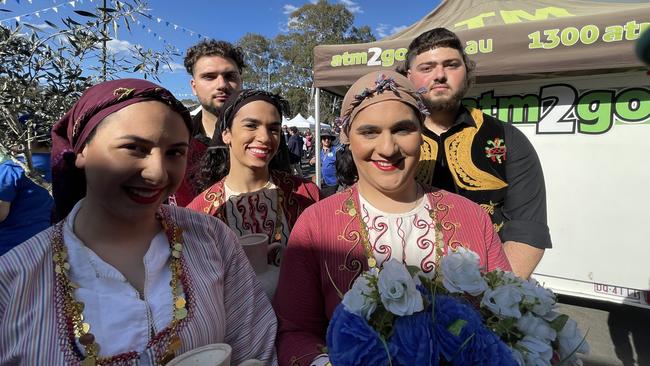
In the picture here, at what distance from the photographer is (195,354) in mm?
1009

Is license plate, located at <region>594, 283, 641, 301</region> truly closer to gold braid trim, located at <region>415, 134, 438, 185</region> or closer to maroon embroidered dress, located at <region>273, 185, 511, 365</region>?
gold braid trim, located at <region>415, 134, 438, 185</region>

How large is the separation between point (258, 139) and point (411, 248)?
3.43 feet

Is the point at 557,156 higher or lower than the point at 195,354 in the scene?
higher

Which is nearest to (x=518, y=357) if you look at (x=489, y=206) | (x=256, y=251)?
(x=256, y=251)

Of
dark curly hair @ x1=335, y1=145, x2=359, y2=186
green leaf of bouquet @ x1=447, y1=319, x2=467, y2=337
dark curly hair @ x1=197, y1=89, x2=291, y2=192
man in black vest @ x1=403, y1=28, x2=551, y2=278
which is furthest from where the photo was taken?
dark curly hair @ x1=197, y1=89, x2=291, y2=192

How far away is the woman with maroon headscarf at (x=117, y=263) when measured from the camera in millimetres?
1013

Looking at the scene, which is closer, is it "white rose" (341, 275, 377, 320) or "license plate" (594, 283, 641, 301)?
"white rose" (341, 275, 377, 320)

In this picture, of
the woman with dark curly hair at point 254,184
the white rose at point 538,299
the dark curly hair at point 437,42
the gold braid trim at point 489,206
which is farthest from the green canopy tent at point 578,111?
the white rose at point 538,299

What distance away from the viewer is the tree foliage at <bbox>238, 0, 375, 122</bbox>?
3300 cm

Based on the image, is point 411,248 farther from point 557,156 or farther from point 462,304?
point 557,156

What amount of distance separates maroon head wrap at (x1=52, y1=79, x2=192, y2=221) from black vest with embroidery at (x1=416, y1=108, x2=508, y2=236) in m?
1.45

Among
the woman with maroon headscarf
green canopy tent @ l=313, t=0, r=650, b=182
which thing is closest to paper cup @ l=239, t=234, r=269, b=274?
the woman with maroon headscarf

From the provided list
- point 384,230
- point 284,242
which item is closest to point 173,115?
point 384,230

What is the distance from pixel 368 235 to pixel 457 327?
2.34 feet
